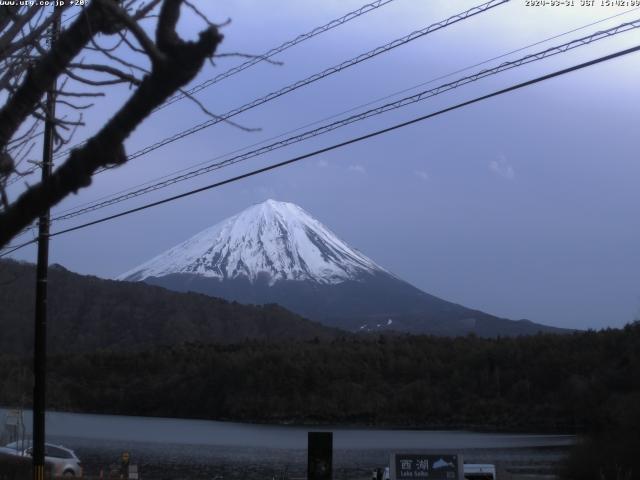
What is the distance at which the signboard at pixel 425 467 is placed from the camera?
1680 centimetres

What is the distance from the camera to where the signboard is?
16.8 meters

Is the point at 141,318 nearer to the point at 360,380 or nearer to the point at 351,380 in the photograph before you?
the point at 351,380

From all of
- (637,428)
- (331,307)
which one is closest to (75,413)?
(637,428)

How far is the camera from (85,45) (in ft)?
15.7

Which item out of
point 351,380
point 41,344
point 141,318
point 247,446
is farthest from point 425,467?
point 141,318

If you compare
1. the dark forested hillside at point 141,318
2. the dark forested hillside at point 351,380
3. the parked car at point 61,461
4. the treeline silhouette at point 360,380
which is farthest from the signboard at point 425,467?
the dark forested hillside at point 141,318

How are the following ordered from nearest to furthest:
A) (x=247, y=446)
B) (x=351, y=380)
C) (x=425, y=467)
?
(x=425, y=467)
(x=247, y=446)
(x=351, y=380)

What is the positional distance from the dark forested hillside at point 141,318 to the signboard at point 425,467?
79189 mm

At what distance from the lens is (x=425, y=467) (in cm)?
1691

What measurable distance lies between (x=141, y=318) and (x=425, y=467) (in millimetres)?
92116

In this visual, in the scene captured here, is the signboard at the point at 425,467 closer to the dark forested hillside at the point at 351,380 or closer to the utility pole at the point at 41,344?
the utility pole at the point at 41,344

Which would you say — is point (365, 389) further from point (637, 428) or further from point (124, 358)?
point (637, 428)

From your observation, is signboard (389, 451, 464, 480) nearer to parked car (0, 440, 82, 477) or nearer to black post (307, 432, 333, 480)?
black post (307, 432, 333, 480)

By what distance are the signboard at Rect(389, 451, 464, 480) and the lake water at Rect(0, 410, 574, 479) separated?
17.9m
